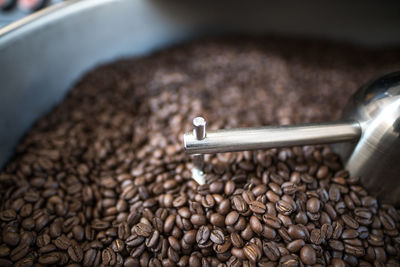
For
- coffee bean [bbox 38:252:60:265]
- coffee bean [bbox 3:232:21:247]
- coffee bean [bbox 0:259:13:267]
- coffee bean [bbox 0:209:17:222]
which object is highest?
coffee bean [bbox 0:209:17:222]

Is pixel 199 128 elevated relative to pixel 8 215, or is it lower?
elevated

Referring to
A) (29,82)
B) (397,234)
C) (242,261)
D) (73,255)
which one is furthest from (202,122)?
(29,82)

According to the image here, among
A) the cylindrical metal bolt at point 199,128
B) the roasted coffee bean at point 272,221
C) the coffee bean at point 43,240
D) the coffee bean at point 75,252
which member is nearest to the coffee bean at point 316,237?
the roasted coffee bean at point 272,221

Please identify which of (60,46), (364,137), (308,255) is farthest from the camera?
(60,46)

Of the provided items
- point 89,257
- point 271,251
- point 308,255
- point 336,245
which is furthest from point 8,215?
point 336,245

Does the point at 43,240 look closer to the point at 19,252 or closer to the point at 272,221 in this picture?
the point at 19,252

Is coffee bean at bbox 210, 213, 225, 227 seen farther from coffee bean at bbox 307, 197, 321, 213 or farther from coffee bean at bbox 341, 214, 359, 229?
coffee bean at bbox 341, 214, 359, 229

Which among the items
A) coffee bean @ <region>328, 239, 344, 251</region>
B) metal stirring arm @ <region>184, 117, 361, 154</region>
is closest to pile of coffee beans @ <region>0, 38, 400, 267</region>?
coffee bean @ <region>328, 239, 344, 251</region>

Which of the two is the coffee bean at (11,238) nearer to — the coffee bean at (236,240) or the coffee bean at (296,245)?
the coffee bean at (236,240)
